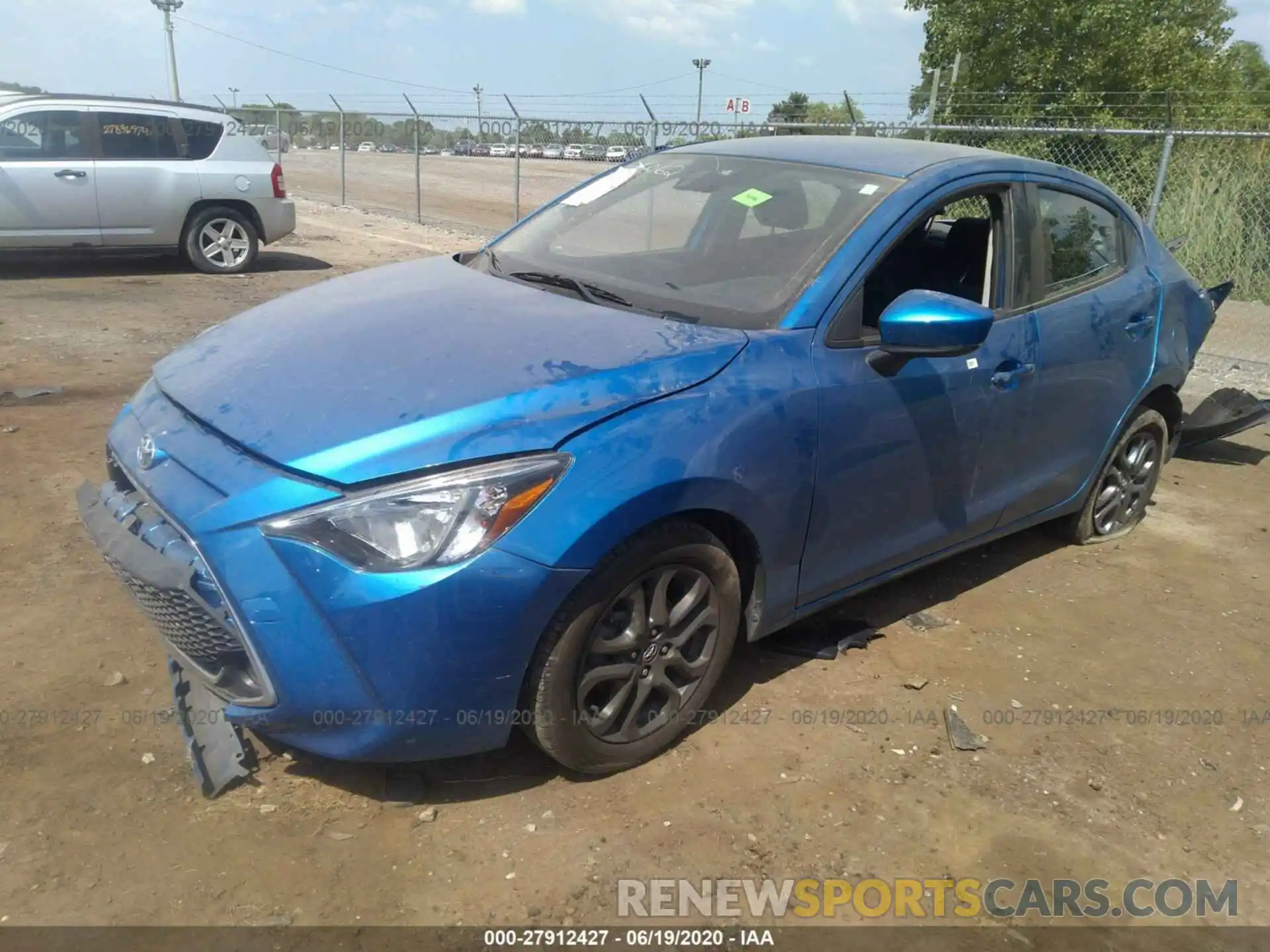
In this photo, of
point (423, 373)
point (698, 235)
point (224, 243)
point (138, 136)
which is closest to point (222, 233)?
point (224, 243)

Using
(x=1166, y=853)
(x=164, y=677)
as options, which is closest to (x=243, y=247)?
(x=164, y=677)

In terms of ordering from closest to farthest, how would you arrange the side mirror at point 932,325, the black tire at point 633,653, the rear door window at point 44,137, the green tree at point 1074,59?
the black tire at point 633,653 → the side mirror at point 932,325 → the rear door window at point 44,137 → the green tree at point 1074,59

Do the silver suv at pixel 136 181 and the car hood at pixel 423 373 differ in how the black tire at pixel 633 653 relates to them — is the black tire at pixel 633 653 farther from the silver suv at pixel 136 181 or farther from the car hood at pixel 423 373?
the silver suv at pixel 136 181

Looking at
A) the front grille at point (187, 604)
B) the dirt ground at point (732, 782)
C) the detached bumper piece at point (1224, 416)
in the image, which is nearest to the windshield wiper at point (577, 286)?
the dirt ground at point (732, 782)

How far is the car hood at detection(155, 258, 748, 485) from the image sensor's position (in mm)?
2438

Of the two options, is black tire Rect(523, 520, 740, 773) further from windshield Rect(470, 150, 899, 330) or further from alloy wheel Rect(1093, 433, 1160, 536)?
alloy wheel Rect(1093, 433, 1160, 536)

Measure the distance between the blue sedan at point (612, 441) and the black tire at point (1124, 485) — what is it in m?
0.45

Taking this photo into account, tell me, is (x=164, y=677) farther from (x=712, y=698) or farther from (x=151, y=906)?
(x=712, y=698)

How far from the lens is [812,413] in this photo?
2977 mm

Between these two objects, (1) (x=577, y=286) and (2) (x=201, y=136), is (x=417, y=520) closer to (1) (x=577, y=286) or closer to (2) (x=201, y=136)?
(1) (x=577, y=286)

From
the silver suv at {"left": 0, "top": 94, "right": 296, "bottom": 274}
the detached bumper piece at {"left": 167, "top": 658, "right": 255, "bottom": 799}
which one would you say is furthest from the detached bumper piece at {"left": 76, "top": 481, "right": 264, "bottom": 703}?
the silver suv at {"left": 0, "top": 94, "right": 296, "bottom": 274}

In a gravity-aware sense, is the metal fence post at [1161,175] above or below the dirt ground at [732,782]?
above

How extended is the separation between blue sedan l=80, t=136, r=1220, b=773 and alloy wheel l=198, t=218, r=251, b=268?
7908 millimetres

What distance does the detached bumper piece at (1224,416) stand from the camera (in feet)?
19.8
